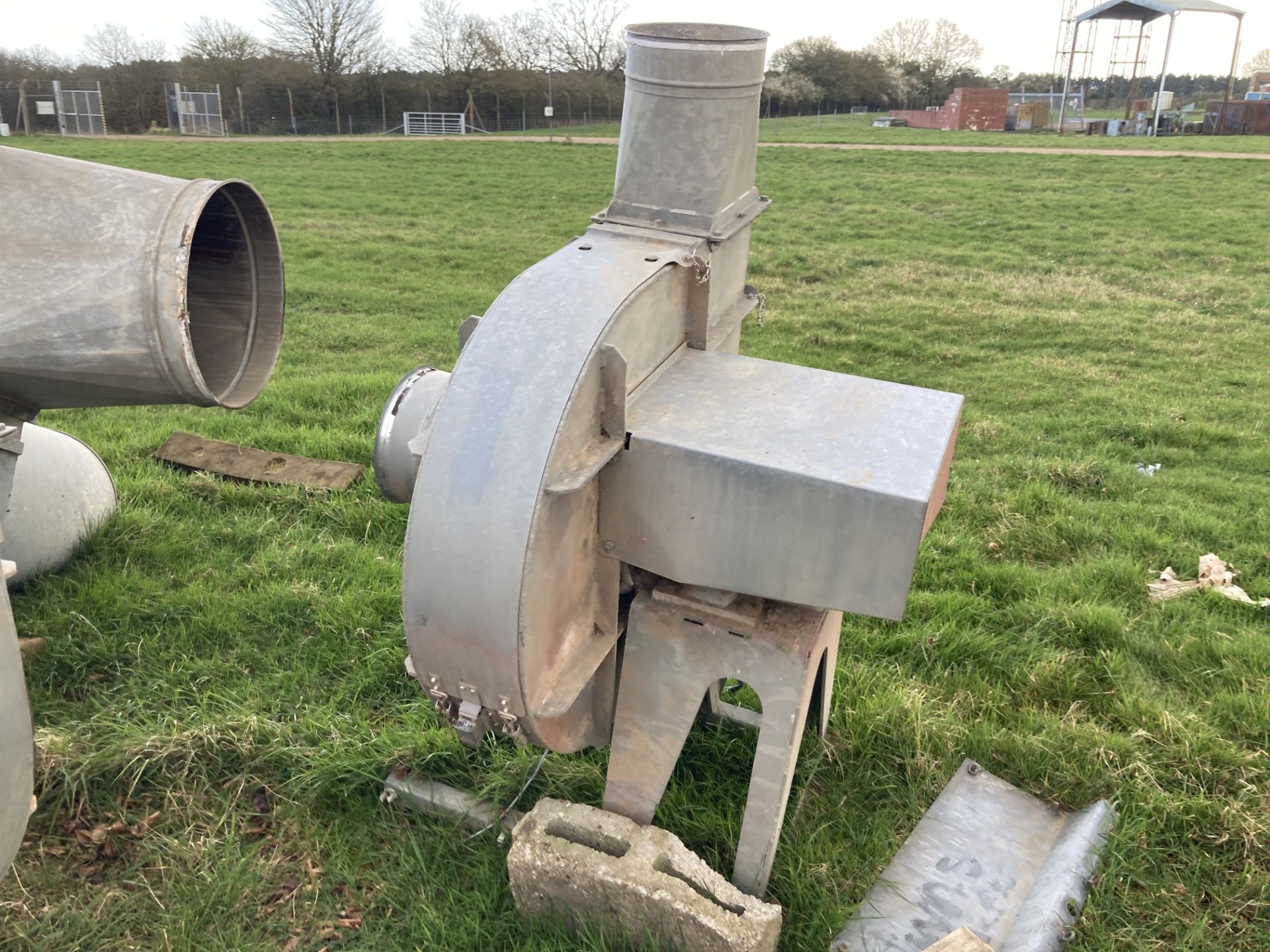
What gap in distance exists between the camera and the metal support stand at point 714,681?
6.32ft

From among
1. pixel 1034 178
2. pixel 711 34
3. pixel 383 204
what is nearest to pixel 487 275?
pixel 383 204

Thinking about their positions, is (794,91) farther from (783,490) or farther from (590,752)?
(783,490)

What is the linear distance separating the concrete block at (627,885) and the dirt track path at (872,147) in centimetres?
2027

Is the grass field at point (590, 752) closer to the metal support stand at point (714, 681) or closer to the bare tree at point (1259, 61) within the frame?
the metal support stand at point (714, 681)

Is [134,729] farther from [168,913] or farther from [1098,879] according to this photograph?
[1098,879]

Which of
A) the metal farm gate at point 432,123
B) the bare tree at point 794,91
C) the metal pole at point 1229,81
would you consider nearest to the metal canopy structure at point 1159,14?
the metal pole at point 1229,81

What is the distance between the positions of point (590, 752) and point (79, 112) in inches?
1215

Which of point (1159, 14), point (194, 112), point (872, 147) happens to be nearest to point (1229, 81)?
point (1159, 14)

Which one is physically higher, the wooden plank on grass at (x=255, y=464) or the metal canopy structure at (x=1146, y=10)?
the metal canopy structure at (x=1146, y=10)

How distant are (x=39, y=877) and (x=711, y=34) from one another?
2518mm

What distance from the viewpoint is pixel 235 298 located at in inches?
90.9

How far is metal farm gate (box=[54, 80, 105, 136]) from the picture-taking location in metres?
26.2

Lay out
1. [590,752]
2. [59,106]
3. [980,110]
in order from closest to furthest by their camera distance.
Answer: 1. [590,752]
2. [59,106]
3. [980,110]

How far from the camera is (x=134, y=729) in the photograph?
2.58 metres
